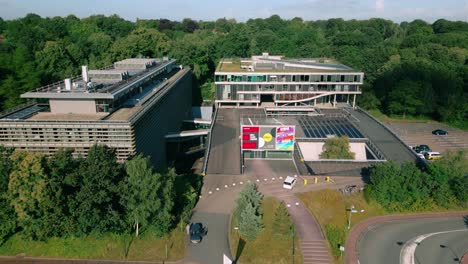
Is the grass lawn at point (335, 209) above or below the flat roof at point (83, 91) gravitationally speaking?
below

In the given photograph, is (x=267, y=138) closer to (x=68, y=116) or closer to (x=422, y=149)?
(x=68, y=116)

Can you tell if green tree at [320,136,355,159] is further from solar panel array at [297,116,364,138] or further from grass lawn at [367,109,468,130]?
grass lawn at [367,109,468,130]

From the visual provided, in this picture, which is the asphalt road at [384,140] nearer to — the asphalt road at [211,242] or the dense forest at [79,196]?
the asphalt road at [211,242]

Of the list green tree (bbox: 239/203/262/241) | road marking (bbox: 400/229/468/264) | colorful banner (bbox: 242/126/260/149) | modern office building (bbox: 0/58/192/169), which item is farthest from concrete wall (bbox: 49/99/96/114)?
road marking (bbox: 400/229/468/264)

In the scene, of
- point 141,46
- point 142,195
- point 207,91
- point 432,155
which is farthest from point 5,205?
point 141,46

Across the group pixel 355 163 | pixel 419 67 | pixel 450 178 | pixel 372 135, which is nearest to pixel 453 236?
pixel 450 178

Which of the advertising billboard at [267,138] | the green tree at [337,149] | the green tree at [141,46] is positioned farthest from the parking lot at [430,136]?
the green tree at [141,46]
